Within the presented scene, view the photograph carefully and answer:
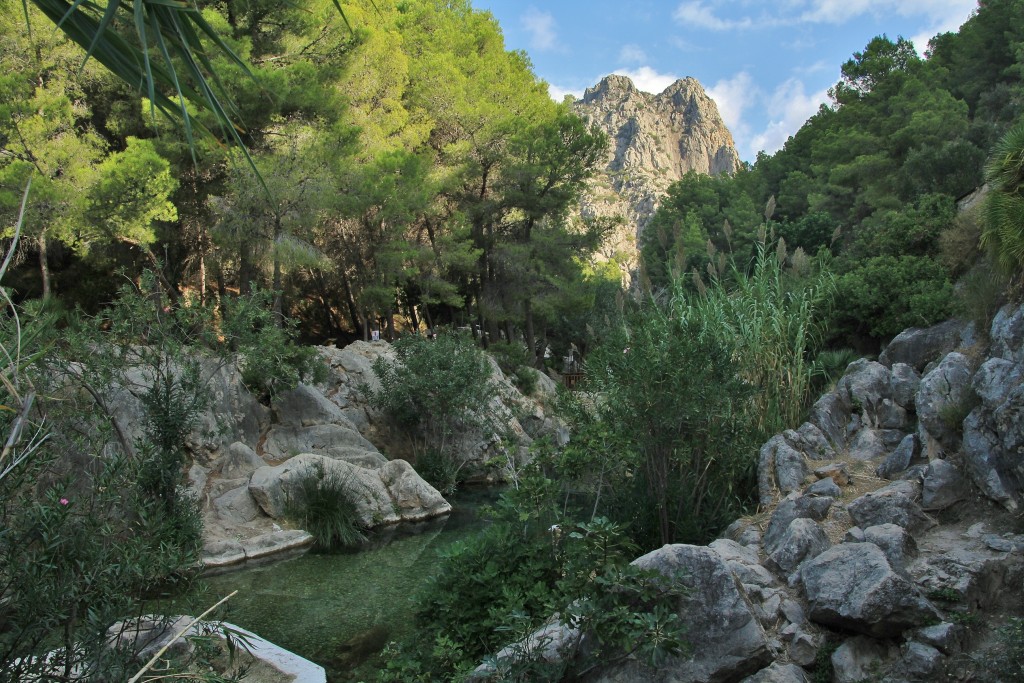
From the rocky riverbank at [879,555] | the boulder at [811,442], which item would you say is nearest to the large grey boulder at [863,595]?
the rocky riverbank at [879,555]

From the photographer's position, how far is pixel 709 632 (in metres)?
3.72

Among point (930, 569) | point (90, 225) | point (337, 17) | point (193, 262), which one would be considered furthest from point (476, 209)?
point (930, 569)

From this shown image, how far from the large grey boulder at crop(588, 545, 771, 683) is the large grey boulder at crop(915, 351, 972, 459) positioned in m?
2.99

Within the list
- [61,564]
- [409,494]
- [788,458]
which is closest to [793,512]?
[788,458]

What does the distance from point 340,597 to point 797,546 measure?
198 inches

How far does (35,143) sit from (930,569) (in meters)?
15.9

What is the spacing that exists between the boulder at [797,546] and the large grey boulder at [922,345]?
12.8 ft

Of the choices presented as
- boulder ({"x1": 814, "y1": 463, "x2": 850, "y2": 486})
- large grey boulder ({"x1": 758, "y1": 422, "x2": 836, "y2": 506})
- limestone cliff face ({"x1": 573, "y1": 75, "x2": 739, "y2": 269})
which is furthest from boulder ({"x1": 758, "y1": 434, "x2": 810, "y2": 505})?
limestone cliff face ({"x1": 573, "y1": 75, "x2": 739, "y2": 269})

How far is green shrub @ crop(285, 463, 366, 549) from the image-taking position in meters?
10.5

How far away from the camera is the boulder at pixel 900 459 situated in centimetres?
607

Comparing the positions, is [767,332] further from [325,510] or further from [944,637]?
[325,510]

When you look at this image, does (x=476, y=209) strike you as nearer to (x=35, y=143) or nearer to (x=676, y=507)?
(x=35, y=143)

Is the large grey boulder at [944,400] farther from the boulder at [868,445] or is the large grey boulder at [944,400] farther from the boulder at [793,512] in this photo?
the boulder at [793,512]

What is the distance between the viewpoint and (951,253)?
9.59 meters
